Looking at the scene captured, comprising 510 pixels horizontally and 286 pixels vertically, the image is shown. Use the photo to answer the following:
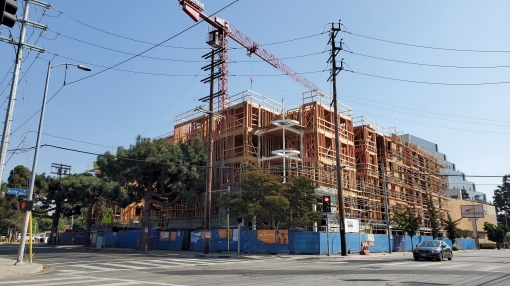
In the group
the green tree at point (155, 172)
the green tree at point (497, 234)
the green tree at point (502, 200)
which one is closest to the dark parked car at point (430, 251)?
the green tree at point (155, 172)

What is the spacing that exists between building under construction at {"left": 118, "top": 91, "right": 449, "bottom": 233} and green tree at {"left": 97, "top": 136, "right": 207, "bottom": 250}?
2.51 m

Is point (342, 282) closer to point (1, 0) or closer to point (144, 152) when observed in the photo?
point (1, 0)

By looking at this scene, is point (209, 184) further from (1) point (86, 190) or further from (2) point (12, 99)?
(1) point (86, 190)

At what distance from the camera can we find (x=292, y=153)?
38406 millimetres

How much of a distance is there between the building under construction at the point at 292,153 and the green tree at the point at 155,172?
8.25ft

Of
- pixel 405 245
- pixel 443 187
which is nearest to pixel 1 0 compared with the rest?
pixel 405 245

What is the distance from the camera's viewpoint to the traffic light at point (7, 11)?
581 cm

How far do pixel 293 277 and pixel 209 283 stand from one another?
3284 millimetres

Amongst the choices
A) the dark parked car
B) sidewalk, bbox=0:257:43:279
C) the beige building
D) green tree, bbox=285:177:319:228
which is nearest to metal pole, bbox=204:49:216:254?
green tree, bbox=285:177:319:228

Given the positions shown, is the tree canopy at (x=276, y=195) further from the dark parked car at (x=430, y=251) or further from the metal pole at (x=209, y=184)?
the dark parked car at (x=430, y=251)

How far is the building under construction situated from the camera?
130 ft

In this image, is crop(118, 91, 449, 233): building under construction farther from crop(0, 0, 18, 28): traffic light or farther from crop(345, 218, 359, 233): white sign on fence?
crop(0, 0, 18, 28): traffic light

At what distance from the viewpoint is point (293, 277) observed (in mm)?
13961

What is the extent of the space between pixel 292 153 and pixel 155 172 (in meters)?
13.3
